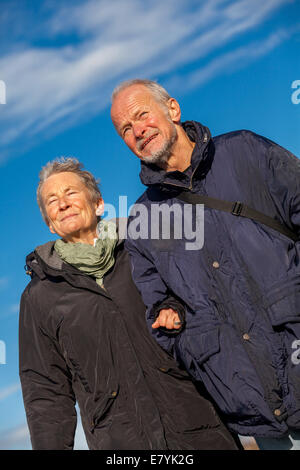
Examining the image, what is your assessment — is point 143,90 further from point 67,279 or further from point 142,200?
point 67,279

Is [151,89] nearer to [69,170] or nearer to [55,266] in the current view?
[69,170]

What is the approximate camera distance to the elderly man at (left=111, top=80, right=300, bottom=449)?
151 inches

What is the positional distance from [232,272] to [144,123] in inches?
54.7

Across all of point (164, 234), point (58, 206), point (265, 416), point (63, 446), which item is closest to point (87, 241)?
point (58, 206)

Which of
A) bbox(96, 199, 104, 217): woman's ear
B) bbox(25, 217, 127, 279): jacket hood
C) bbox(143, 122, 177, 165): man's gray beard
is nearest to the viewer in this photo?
bbox(143, 122, 177, 165): man's gray beard

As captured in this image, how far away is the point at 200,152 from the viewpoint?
414 centimetres

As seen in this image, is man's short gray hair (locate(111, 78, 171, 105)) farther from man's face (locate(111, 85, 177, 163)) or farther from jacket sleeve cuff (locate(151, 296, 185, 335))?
jacket sleeve cuff (locate(151, 296, 185, 335))

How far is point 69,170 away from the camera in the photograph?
5.19 m

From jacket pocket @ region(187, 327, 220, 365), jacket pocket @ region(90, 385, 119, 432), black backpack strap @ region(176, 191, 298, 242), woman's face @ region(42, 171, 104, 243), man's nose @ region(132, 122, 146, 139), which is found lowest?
jacket pocket @ region(90, 385, 119, 432)

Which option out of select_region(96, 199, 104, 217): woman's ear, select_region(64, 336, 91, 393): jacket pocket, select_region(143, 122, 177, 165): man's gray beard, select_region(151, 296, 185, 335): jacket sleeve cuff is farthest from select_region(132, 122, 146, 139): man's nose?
select_region(64, 336, 91, 393): jacket pocket

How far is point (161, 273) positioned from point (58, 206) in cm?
116

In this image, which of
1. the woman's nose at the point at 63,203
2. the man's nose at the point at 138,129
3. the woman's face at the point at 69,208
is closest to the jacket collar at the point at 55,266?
the woman's face at the point at 69,208

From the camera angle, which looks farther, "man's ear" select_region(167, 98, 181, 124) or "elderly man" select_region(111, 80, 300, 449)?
"man's ear" select_region(167, 98, 181, 124)

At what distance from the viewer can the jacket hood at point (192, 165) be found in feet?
13.6
